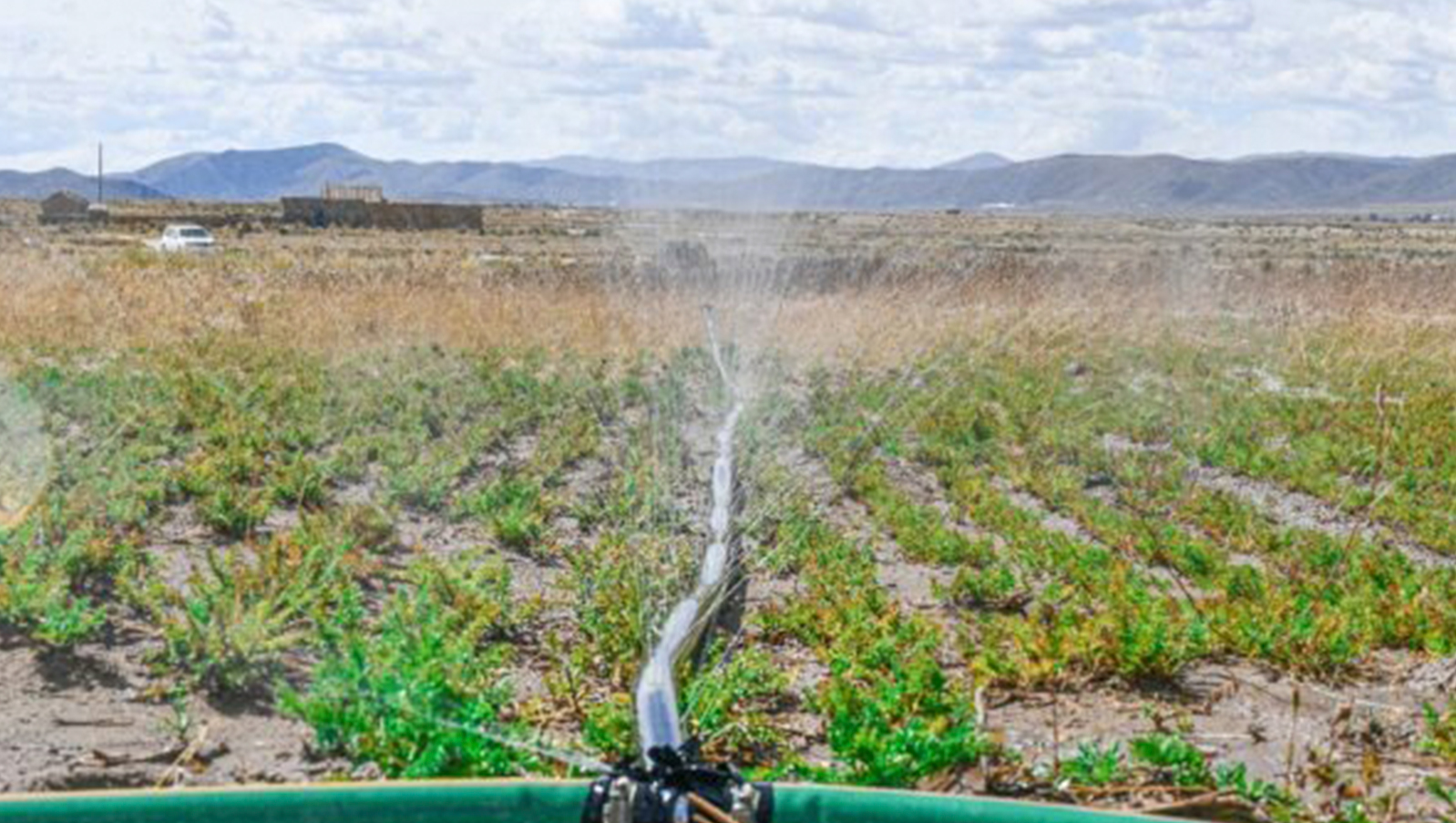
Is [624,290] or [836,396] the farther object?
[624,290]

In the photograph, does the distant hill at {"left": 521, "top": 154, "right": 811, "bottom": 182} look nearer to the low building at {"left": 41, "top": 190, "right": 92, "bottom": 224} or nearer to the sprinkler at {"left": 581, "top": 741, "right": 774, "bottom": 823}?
the sprinkler at {"left": 581, "top": 741, "right": 774, "bottom": 823}

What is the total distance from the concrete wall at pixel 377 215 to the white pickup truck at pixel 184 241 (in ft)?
45.1

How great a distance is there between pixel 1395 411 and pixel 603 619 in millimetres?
7868

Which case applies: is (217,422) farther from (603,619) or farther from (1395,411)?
(1395,411)

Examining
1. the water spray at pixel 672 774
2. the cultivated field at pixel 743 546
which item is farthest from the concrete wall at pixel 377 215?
the water spray at pixel 672 774

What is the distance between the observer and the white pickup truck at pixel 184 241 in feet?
120

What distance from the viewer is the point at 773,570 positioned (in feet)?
22.5

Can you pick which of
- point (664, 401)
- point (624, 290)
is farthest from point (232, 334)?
point (624, 290)

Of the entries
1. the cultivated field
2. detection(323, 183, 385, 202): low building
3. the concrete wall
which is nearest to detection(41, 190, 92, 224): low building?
the concrete wall

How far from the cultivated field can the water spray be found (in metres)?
0.15

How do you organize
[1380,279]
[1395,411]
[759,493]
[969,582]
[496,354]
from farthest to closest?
[1380,279]
[496,354]
[1395,411]
[759,493]
[969,582]

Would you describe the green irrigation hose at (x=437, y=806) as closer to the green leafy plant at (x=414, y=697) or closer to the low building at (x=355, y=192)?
the green leafy plant at (x=414, y=697)

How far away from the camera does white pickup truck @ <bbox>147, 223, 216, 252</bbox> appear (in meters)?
36.7

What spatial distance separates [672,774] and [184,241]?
37898 mm
